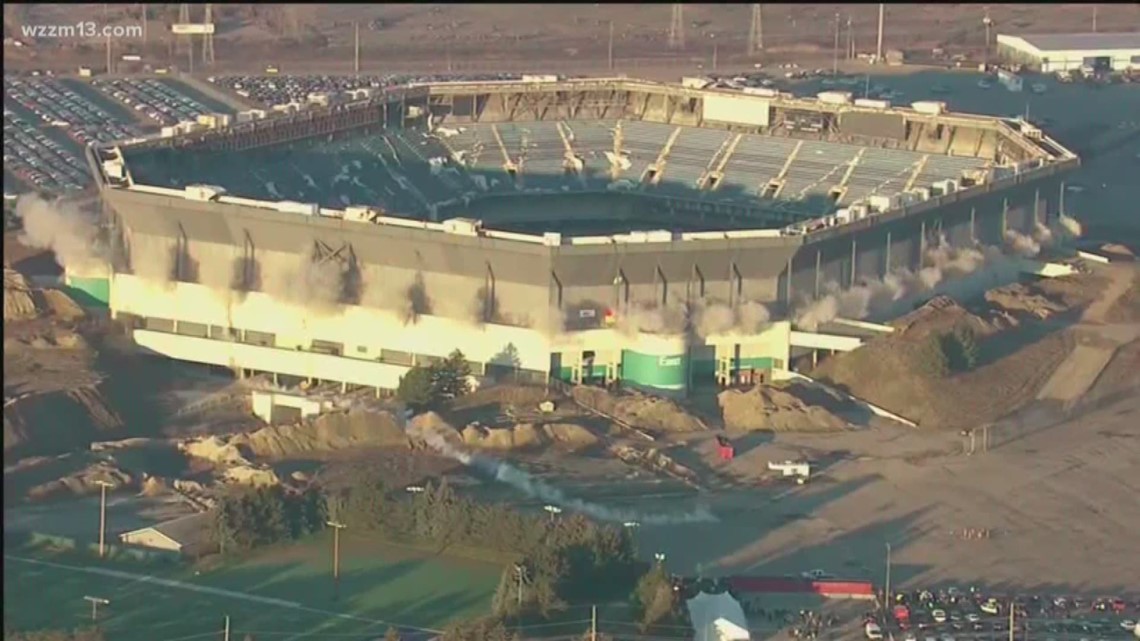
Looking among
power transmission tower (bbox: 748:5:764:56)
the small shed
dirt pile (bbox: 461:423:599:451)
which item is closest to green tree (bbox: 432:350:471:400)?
dirt pile (bbox: 461:423:599:451)

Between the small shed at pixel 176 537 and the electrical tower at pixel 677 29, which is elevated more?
the electrical tower at pixel 677 29

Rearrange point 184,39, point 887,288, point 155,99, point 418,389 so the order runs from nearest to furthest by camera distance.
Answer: point 418,389, point 887,288, point 155,99, point 184,39

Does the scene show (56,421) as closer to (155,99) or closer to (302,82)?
(155,99)

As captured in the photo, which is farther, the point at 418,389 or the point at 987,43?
the point at 987,43

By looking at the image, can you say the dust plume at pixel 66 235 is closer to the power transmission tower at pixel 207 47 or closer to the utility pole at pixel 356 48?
the utility pole at pixel 356 48

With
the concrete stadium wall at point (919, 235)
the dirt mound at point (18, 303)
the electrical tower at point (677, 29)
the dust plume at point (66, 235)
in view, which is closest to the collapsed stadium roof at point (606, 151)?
the concrete stadium wall at point (919, 235)

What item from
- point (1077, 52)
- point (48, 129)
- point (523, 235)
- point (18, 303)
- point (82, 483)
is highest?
point (523, 235)

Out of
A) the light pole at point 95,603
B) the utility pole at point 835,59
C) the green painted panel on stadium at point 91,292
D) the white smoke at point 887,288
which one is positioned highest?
the utility pole at point 835,59

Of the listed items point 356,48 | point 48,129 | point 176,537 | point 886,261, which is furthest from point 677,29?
point 176,537

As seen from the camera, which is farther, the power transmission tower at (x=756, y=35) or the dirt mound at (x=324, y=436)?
the power transmission tower at (x=756, y=35)
